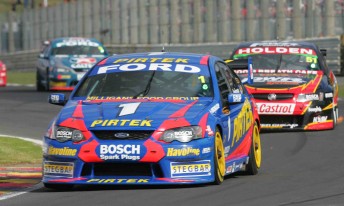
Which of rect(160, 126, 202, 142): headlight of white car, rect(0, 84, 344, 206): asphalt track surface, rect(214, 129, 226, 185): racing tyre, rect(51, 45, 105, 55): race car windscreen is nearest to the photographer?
rect(0, 84, 344, 206): asphalt track surface

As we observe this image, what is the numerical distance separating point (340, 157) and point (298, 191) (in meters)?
3.64

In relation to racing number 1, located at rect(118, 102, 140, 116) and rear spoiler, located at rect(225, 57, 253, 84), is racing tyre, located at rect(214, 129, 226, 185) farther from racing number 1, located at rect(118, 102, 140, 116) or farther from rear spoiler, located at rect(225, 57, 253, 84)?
rear spoiler, located at rect(225, 57, 253, 84)

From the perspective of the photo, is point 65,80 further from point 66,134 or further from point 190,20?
point 66,134

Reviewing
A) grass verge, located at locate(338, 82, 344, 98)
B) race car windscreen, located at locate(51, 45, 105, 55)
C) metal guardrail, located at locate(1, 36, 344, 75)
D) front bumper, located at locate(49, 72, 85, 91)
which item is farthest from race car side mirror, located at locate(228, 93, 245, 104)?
race car windscreen, located at locate(51, 45, 105, 55)

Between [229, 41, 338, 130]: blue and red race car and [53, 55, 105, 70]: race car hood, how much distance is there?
41.7ft

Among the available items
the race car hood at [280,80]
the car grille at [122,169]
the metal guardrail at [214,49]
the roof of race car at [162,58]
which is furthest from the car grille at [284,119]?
the car grille at [122,169]

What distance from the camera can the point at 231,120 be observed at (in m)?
11.8

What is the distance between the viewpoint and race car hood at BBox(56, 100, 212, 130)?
10609mm

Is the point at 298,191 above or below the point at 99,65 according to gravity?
below

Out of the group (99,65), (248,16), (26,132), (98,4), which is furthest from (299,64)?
(98,4)

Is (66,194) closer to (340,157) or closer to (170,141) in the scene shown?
(170,141)

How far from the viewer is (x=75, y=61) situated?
31.5 meters

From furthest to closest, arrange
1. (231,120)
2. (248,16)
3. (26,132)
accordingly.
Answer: (248,16)
(26,132)
(231,120)

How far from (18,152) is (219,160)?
4.59 metres
